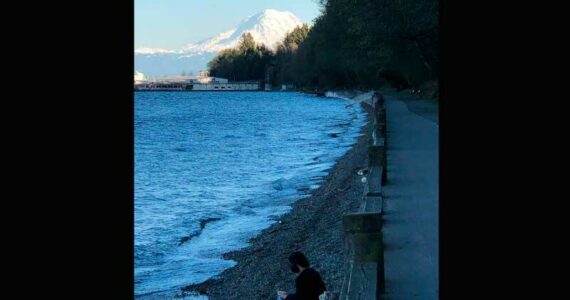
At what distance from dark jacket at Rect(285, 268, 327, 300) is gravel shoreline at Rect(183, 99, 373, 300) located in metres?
2.93

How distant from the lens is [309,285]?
6578 mm

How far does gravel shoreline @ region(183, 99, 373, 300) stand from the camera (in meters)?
11.6

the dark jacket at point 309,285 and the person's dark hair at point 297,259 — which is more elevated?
the person's dark hair at point 297,259

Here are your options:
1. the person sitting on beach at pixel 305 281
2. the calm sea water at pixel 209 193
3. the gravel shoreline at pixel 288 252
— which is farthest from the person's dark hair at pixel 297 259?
the calm sea water at pixel 209 193

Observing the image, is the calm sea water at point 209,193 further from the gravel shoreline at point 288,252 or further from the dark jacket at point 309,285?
the dark jacket at point 309,285

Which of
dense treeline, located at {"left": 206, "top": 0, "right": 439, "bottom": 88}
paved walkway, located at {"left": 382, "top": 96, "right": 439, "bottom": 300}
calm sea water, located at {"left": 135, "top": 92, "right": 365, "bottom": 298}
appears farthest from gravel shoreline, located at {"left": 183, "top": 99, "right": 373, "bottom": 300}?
dense treeline, located at {"left": 206, "top": 0, "right": 439, "bottom": 88}


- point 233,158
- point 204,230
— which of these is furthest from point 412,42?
point 204,230

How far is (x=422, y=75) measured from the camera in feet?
199

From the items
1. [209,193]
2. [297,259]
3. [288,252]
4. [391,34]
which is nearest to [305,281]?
[297,259]

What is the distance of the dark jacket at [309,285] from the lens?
6574mm

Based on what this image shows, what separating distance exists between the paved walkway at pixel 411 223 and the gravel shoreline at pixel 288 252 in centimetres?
99

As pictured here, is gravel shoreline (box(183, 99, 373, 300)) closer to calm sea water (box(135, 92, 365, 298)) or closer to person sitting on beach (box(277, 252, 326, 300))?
calm sea water (box(135, 92, 365, 298))
